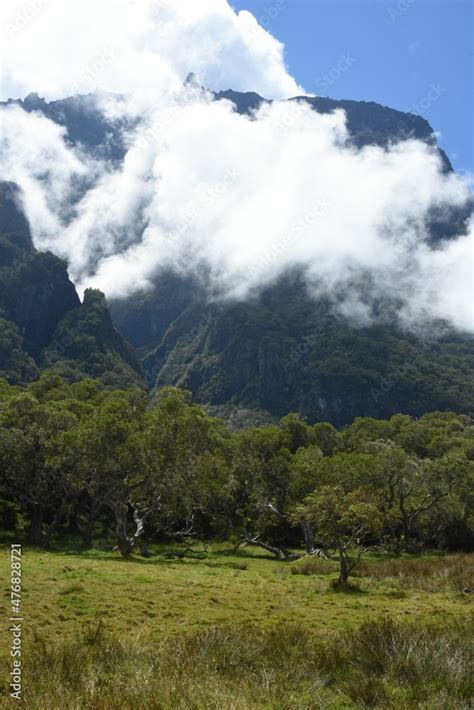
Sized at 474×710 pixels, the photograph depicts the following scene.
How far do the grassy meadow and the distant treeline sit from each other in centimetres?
705

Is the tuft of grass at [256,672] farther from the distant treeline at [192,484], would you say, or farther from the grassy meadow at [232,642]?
the distant treeline at [192,484]

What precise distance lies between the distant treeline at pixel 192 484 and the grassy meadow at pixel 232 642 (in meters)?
7.05

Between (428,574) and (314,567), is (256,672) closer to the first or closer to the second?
(428,574)

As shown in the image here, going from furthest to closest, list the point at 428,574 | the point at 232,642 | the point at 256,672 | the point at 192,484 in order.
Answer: the point at 192,484 < the point at 428,574 < the point at 232,642 < the point at 256,672

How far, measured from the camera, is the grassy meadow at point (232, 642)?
908 cm

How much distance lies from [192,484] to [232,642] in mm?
32180

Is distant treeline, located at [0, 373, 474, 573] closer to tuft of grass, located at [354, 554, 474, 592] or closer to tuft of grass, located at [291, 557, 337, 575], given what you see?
tuft of grass, located at [354, 554, 474, 592]

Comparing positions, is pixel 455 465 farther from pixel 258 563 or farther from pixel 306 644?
pixel 306 644

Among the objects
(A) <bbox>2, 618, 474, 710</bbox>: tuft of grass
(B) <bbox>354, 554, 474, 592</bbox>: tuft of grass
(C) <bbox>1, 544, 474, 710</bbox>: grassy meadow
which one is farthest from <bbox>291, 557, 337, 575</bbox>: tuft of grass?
(A) <bbox>2, 618, 474, 710</bbox>: tuft of grass

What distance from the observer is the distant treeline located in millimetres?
37219

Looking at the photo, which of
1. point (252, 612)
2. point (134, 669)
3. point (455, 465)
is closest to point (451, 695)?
point (134, 669)

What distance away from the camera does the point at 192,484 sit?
44125 mm

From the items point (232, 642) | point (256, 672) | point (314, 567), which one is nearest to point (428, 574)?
point (314, 567)

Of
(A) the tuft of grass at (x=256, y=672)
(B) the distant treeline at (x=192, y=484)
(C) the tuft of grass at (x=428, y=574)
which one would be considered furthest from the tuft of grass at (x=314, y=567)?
(A) the tuft of grass at (x=256, y=672)
